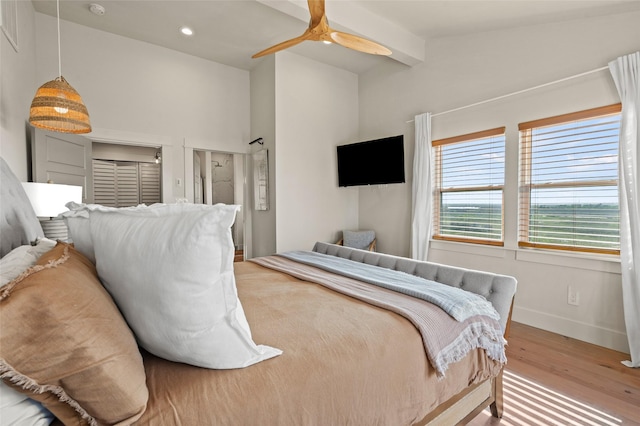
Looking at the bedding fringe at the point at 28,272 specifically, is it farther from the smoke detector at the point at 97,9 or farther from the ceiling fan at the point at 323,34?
the smoke detector at the point at 97,9

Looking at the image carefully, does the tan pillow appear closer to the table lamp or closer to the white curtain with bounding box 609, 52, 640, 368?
the table lamp

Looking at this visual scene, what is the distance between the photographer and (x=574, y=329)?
2809 millimetres

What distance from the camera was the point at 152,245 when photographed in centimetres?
83

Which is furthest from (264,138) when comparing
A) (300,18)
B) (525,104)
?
(525,104)

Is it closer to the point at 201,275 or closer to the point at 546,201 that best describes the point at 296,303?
the point at 201,275

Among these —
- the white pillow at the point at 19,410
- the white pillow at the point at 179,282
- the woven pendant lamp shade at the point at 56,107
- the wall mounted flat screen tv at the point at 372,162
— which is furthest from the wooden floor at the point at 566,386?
the woven pendant lamp shade at the point at 56,107

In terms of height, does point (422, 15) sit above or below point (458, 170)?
above

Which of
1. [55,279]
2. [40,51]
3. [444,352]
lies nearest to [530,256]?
[444,352]

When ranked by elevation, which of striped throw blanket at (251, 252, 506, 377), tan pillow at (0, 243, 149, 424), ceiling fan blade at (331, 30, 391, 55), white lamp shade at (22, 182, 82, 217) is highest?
ceiling fan blade at (331, 30, 391, 55)

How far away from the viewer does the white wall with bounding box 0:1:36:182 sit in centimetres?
232

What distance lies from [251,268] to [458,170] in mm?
2802

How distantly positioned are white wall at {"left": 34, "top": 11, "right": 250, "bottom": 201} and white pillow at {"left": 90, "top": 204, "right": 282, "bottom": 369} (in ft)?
11.8

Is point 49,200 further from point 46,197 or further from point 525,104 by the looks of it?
point 525,104

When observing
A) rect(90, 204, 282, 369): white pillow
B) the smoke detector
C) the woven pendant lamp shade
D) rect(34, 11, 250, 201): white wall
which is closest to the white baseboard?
rect(90, 204, 282, 369): white pillow
